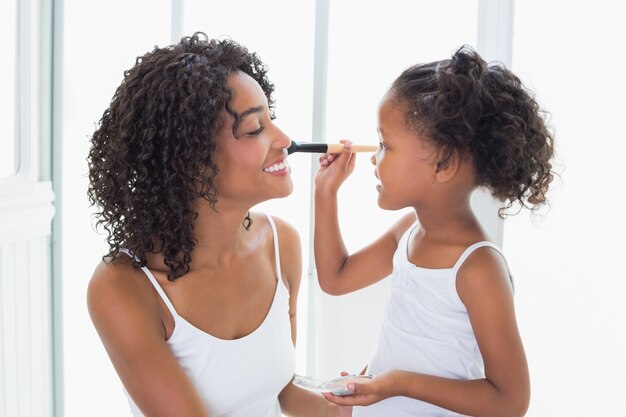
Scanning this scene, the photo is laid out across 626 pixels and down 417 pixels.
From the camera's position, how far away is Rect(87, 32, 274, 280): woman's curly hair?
3.88 feet

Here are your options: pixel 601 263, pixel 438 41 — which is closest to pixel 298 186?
pixel 438 41

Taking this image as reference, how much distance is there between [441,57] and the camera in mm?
1528

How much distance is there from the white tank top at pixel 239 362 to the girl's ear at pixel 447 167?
1.20 ft

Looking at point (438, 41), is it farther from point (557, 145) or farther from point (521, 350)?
point (521, 350)

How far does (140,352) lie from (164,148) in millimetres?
321

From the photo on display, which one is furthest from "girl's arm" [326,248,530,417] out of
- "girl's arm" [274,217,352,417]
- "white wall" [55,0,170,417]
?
"white wall" [55,0,170,417]

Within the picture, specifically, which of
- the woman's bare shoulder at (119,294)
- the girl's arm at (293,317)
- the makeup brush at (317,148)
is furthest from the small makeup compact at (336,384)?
the makeup brush at (317,148)

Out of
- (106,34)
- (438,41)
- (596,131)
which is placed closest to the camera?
(596,131)

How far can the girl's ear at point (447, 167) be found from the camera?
1193mm

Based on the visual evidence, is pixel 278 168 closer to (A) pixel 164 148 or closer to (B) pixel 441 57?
(A) pixel 164 148

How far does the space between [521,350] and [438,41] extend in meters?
0.68

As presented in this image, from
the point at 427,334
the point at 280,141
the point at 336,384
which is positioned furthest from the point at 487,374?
the point at 280,141

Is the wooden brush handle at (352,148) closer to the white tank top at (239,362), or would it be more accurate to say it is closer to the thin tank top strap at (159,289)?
the white tank top at (239,362)

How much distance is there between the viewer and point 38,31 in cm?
187
